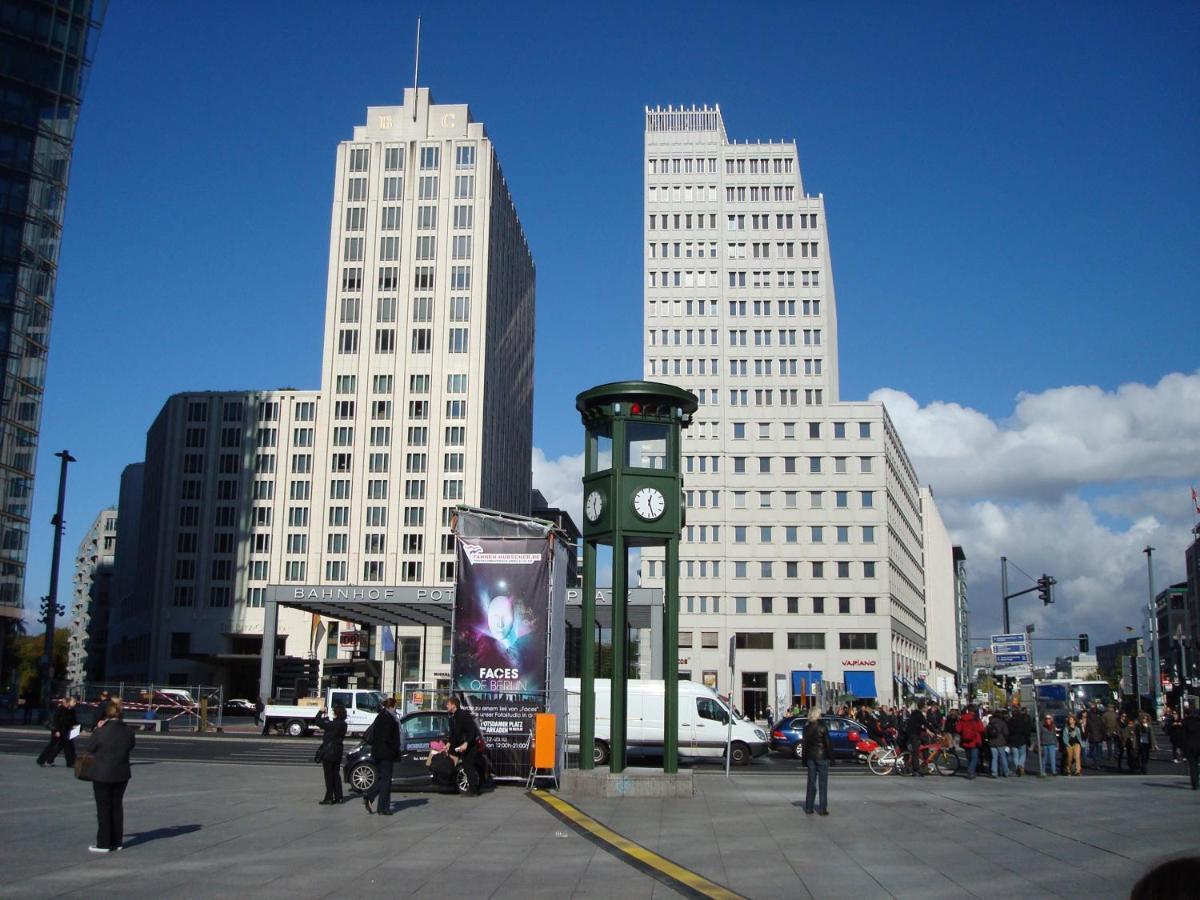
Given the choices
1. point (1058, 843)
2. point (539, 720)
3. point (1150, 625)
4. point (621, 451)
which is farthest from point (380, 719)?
point (1150, 625)

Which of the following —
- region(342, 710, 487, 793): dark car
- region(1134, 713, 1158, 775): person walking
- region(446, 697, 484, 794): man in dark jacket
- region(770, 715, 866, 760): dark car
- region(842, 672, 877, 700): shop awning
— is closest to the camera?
region(342, 710, 487, 793): dark car

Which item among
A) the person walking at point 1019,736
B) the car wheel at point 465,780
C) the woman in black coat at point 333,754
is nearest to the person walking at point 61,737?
the woman in black coat at point 333,754

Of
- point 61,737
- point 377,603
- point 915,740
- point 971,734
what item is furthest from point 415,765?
point 377,603

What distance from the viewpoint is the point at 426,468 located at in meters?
106

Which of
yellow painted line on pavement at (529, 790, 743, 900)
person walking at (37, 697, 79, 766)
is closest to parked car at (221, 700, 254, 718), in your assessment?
person walking at (37, 697, 79, 766)

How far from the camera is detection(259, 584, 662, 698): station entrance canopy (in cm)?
4528

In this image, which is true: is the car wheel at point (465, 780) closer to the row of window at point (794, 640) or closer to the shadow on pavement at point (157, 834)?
the shadow on pavement at point (157, 834)

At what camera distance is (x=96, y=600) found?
166 meters

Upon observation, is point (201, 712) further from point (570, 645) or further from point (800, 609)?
point (800, 609)

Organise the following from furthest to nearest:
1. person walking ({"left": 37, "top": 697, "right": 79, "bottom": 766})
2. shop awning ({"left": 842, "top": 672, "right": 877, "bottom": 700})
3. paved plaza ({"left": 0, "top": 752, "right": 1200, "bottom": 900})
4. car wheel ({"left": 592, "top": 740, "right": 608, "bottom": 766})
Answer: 1. shop awning ({"left": 842, "top": 672, "right": 877, "bottom": 700})
2. car wheel ({"left": 592, "top": 740, "right": 608, "bottom": 766})
3. person walking ({"left": 37, "top": 697, "right": 79, "bottom": 766})
4. paved plaza ({"left": 0, "top": 752, "right": 1200, "bottom": 900})

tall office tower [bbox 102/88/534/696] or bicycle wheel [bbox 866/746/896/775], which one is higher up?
tall office tower [bbox 102/88/534/696]

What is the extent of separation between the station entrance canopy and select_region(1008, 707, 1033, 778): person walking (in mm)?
18651

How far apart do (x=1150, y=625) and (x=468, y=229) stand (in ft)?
239

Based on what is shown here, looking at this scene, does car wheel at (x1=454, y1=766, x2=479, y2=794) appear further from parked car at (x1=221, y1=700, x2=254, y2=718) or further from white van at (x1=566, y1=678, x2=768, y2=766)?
parked car at (x1=221, y1=700, x2=254, y2=718)
